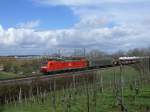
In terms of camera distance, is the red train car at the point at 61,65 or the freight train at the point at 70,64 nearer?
the red train car at the point at 61,65

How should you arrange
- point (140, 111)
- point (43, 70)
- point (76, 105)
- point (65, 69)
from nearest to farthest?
point (140, 111) < point (76, 105) < point (43, 70) < point (65, 69)

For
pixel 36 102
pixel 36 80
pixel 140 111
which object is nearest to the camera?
pixel 140 111

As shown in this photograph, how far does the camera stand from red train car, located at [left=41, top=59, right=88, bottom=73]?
72562 mm

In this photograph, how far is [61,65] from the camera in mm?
76188

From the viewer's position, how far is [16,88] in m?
45.2

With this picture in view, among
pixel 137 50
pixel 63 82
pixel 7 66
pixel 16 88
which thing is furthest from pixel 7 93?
pixel 137 50

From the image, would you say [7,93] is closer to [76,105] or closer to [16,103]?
[16,103]

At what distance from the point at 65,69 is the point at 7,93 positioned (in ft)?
114

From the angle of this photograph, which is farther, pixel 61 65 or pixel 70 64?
pixel 70 64

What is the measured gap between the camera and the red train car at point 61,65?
238ft

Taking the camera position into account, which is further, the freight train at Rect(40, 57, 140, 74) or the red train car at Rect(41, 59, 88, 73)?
the freight train at Rect(40, 57, 140, 74)

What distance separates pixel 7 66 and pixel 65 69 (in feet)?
61.9

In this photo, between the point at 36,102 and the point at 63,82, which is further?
the point at 63,82

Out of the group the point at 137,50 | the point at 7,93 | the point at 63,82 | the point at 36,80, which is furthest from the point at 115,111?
the point at 137,50
